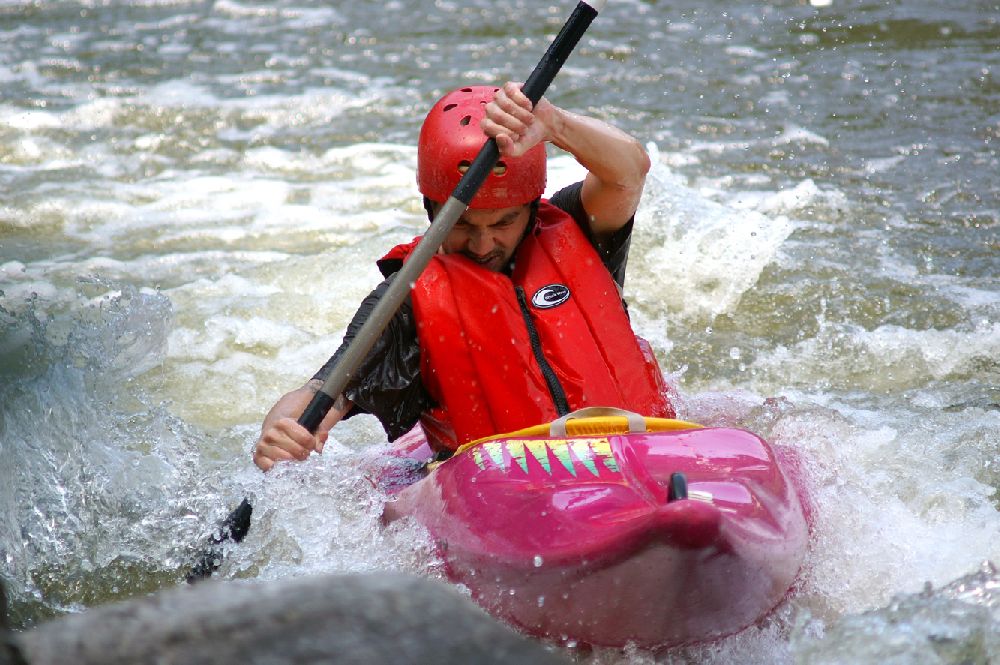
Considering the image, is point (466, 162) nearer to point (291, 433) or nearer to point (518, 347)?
point (518, 347)

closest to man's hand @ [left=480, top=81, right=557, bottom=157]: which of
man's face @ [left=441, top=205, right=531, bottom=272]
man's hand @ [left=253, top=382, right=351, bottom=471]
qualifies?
man's face @ [left=441, top=205, right=531, bottom=272]

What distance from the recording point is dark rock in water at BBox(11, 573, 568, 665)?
1.44m

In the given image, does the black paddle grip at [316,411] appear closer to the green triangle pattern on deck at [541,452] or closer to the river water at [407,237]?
the river water at [407,237]

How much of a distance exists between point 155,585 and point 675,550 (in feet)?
5.64

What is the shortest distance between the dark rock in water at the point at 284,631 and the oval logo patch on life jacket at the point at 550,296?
173 cm

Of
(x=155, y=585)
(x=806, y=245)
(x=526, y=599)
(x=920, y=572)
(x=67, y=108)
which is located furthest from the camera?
(x=67, y=108)

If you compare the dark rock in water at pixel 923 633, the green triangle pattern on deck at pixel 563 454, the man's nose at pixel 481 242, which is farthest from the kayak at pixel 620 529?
the man's nose at pixel 481 242

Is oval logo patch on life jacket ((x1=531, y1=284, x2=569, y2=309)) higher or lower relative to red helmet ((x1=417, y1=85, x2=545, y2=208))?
lower

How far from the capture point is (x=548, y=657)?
1505 millimetres

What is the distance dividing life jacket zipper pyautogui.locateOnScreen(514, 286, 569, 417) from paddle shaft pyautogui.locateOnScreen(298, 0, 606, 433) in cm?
32

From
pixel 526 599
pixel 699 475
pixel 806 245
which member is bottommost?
pixel 806 245

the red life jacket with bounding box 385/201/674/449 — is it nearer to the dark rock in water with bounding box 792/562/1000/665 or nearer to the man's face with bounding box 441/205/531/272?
the man's face with bounding box 441/205/531/272

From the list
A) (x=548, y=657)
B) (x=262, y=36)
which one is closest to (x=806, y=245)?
(x=548, y=657)

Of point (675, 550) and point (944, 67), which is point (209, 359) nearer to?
point (675, 550)
